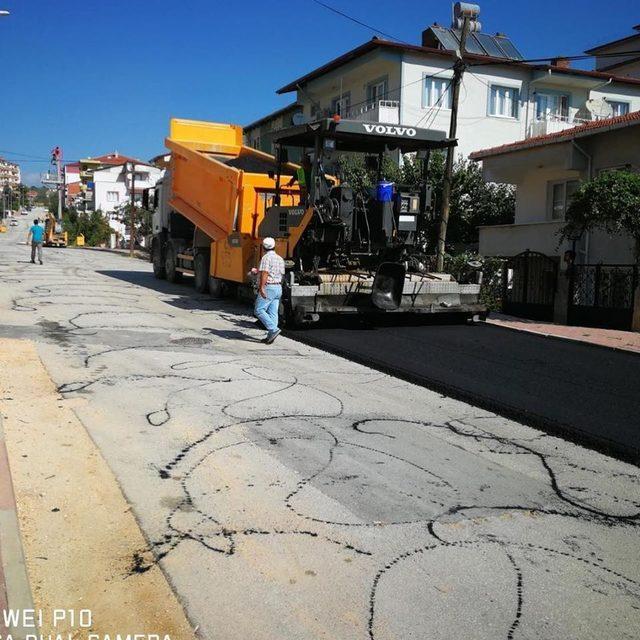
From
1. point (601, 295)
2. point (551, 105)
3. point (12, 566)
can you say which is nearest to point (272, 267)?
point (12, 566)

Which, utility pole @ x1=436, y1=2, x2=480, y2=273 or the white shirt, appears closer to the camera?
the white shirt

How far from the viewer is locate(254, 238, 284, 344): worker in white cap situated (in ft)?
32.1

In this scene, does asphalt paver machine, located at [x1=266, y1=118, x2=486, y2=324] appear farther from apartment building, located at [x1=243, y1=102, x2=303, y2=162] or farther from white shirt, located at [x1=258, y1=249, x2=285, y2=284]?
apartment building, located at [x1=243, y1=102, x2=303, y2=162]

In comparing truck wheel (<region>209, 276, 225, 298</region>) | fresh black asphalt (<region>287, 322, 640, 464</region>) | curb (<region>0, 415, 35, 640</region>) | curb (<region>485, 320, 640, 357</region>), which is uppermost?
truck wheel (<region>209, 276, 225, 298</region>)

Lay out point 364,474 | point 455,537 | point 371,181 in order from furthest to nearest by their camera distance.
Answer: point 371,181
point 364,474
point 455,537

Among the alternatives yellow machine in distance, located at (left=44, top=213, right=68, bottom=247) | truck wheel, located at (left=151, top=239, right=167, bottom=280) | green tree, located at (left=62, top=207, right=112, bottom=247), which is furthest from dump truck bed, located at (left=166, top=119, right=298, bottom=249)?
green tree, located at (left=62, top=207, right=112, bottom=247)

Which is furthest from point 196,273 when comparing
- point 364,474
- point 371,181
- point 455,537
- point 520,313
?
point 455,537

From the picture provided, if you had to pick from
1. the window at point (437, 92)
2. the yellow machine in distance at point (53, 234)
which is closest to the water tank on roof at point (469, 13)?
the window at point (437, 92)

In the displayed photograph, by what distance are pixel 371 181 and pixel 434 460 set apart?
355 inches

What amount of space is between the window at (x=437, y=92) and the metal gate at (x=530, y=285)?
14.4 m

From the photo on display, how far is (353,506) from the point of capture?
4.14 metres

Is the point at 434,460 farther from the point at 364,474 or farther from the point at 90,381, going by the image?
the point at 90,381

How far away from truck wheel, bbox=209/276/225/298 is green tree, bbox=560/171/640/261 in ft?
24.1

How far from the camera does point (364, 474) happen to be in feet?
15.4
